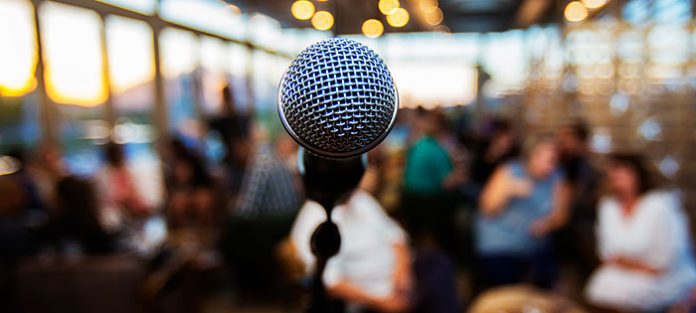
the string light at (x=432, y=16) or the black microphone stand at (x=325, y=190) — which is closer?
the black microphone stand at (x=325, y=190)

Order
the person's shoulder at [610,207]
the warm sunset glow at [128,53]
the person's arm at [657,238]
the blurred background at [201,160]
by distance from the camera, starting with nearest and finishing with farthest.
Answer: the person's arm at [657,238]
the person's shoulder at [610,207]
the blurred background at [201,160]
the warm sunset glow at [128,53]

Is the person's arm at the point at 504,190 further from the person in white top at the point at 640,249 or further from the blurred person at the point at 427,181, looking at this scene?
the blurred person at the point at 427,181

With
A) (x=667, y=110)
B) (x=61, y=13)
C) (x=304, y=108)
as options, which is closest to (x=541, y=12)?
(x=667, y=110)

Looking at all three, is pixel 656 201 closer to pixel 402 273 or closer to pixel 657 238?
pixel 657 238

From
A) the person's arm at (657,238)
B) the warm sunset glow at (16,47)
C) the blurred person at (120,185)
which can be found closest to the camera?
the person's arm at (657,238)

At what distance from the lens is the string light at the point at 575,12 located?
22.5ft

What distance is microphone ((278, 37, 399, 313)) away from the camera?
0.57 meters

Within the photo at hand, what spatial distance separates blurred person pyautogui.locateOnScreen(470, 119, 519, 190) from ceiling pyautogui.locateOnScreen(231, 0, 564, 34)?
4.84ft

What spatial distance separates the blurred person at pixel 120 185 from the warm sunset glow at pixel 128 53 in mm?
971

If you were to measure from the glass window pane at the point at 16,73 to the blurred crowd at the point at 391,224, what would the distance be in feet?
0.96

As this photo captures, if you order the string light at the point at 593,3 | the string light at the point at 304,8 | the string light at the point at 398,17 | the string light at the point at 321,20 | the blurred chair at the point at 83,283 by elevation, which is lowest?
the blurred chair at the point at 83,283

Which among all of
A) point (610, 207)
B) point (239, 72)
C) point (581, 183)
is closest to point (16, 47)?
point (610, 207)

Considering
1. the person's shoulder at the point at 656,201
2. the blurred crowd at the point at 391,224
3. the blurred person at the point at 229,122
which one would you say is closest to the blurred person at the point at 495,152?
the blurred crowd at the point at 391,224

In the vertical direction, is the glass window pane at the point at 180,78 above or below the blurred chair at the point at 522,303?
above
